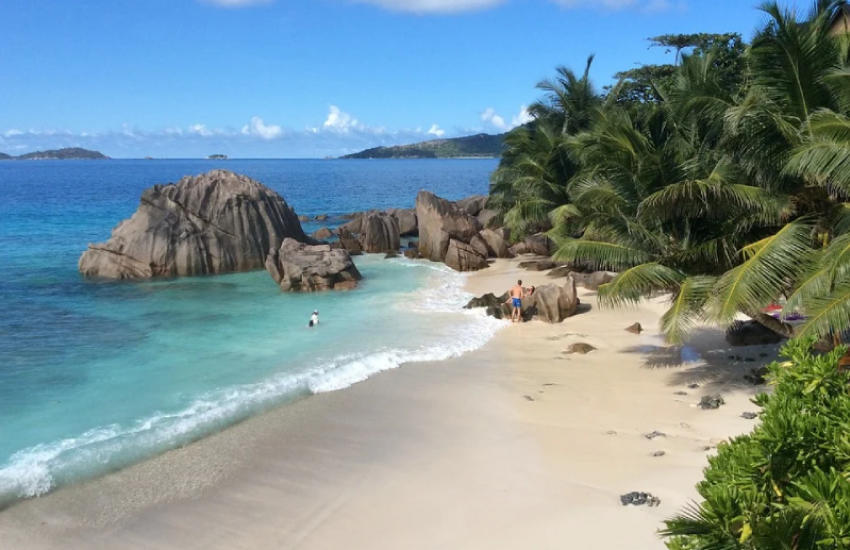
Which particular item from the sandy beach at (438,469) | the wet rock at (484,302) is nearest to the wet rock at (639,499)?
the sandy beach at (438,469)

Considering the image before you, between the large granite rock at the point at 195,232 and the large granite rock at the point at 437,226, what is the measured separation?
7026 millimetres

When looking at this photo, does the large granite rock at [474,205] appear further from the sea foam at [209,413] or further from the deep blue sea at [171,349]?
the sea foam at [209,413]

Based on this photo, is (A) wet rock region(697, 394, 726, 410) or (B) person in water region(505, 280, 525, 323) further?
(B) person in water region(505, 280, 525, 323)

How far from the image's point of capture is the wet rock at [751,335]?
51.8 ft

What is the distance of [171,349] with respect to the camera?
1833cm

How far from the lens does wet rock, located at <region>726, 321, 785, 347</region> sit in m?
15.8

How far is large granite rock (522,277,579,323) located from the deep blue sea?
68.8 inches

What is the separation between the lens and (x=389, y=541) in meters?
8.52

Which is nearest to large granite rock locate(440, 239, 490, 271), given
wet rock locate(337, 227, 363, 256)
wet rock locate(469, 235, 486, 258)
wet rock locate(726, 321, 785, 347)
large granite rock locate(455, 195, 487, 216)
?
wet rock locate(469, 235, 486, 258)

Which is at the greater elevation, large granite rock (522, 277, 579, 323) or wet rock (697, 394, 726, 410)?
large granite rock (522, 277, 579, 323)

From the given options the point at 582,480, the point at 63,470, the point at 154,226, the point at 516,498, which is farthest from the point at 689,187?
the point at 154,226

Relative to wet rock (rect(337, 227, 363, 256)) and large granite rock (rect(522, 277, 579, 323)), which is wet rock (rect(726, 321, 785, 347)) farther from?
wet rock (rect(337, 227, 363, 256))

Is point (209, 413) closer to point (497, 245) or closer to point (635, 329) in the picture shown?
point (635, 329)

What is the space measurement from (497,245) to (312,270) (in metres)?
11.2
